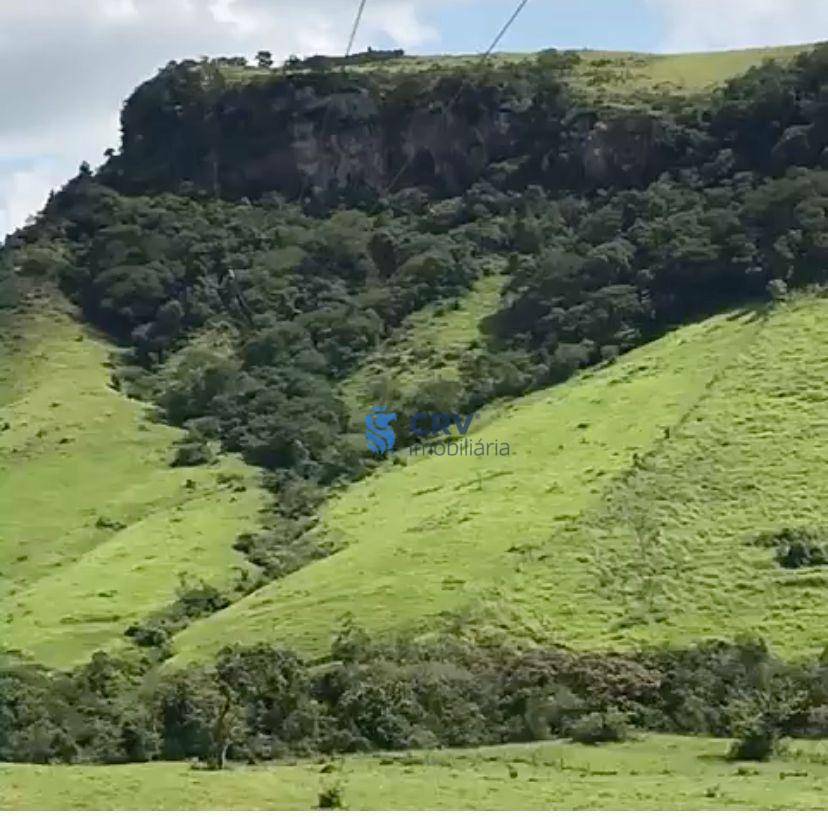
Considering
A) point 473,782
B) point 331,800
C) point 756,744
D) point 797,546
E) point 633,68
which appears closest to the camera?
point 331,800

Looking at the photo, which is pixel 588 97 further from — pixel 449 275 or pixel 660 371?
pixel 660 371

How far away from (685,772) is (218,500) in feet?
131

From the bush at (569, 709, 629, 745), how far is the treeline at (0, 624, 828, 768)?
0.04m

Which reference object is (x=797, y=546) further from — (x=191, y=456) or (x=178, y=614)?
(x=191, y=456)

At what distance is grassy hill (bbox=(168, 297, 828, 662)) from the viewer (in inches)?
2057

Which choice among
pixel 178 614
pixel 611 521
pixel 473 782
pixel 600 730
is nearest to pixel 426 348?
pixel 611 521

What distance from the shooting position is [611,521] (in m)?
58.8

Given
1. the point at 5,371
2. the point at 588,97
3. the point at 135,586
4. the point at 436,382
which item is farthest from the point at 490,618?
the point at 588,97

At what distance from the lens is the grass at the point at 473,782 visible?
30.8 metres

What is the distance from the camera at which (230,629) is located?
5475 cm

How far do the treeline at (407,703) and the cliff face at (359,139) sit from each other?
195 feet

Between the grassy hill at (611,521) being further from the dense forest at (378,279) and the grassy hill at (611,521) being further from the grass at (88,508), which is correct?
the grass at (88,508)

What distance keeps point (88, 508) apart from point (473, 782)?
4319cm

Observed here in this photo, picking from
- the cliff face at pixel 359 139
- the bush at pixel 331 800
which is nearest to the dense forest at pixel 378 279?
the cliff face at pixel 359 139
